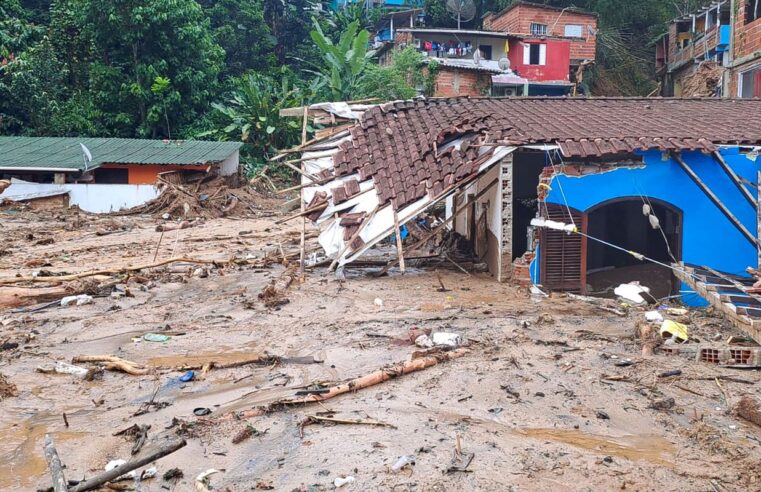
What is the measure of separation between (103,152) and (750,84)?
21.5m

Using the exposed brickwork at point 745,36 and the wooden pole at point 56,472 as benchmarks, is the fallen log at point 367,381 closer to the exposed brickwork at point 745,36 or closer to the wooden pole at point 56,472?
the wooden pole at point 56,472

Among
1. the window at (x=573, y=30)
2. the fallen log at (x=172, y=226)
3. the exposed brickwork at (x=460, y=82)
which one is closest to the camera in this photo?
the fallen log at (x=172, y=226)

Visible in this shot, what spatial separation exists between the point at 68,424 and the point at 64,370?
1653 mm

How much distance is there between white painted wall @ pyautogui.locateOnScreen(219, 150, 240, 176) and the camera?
26.7 m

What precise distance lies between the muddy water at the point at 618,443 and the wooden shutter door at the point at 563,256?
21.2ft

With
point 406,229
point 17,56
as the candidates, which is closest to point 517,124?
point 406,229

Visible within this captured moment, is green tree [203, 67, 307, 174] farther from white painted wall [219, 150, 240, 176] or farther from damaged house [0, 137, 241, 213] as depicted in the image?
damaged house [0, 137, 241, 213]

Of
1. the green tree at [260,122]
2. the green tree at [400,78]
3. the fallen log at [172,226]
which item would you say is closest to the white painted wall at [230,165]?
the green tree at [260,122]

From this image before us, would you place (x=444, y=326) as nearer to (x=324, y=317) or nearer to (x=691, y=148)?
(x=324, y=317)

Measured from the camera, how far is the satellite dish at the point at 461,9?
38.4 meters

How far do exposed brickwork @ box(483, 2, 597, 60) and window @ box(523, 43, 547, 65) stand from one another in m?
1.19

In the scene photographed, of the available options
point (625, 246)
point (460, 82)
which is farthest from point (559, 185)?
point (460, 82)

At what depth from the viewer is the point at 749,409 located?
244 inches

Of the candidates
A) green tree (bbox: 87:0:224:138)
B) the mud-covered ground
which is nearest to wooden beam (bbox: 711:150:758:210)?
the mud-covered ground
